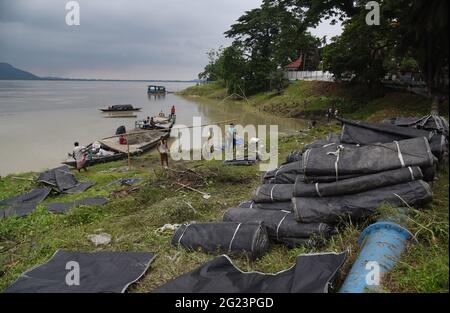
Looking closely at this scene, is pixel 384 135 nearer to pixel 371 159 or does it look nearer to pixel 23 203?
pixel 371 159

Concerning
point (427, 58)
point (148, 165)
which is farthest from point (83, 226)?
point (148, 165)

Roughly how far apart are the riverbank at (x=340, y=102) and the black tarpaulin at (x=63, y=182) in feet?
32.2

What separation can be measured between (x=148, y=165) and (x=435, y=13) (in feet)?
46.6

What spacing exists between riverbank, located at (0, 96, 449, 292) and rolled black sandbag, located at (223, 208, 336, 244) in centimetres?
18

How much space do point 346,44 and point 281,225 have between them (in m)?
21.5

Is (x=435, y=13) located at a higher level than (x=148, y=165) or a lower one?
higher

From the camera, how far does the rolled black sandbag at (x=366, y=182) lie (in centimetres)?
474

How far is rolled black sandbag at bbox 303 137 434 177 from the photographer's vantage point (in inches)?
193

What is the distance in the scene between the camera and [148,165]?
604 inches

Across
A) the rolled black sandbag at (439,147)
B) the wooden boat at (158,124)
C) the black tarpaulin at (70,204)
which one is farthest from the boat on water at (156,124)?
the rolled black sandbag at (439,147)

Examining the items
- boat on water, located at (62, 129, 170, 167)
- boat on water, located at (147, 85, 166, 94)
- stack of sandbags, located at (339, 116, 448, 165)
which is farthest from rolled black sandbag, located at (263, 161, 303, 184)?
boat on water, located at (147, 85, 166, 94)

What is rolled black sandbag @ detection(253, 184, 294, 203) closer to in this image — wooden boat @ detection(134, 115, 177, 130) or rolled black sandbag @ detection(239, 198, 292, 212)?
rolled black sandbag @ detection(239, 198, 292, 212)

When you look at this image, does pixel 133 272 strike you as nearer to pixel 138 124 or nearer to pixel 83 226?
pixel 83 226

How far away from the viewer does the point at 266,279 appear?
144 inches
